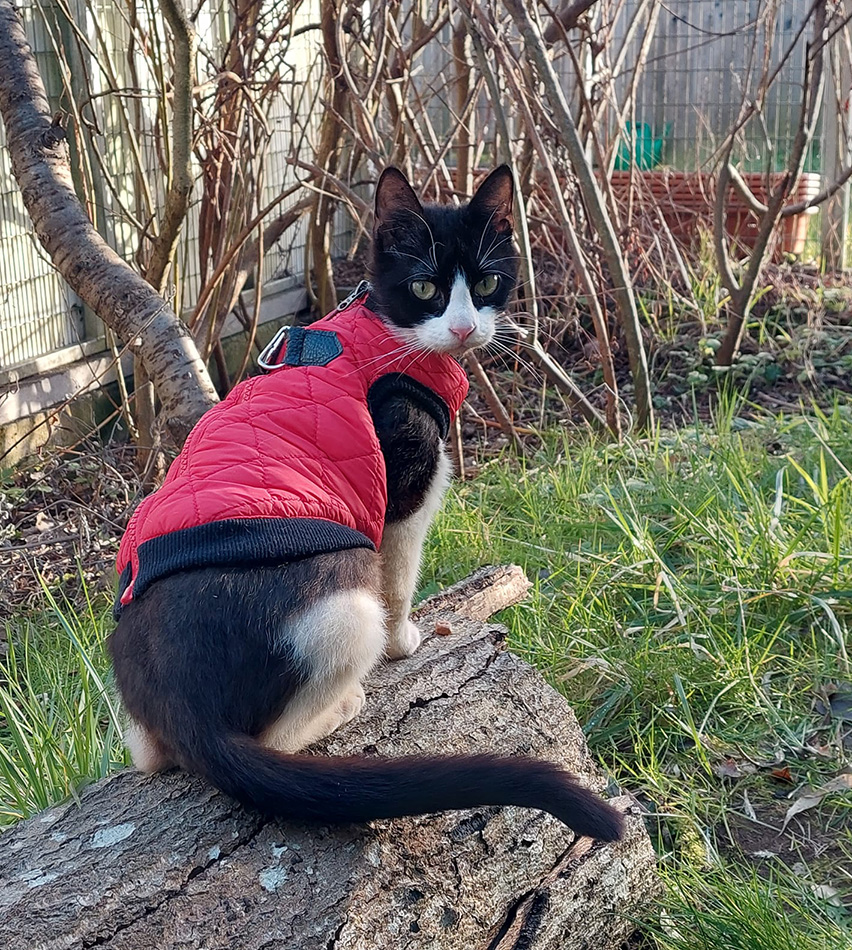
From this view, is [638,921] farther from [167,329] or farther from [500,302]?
[167,329]

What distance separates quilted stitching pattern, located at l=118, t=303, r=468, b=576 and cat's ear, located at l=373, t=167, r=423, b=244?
0.83 ft

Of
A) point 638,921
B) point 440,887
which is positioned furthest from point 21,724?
point 638,921

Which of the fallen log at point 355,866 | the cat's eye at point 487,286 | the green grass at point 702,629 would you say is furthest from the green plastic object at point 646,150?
the fallen log at point 355,866

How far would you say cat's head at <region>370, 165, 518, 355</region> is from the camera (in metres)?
2.30

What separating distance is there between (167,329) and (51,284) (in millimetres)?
1998

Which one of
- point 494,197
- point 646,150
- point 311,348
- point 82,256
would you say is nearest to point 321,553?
point 311,348

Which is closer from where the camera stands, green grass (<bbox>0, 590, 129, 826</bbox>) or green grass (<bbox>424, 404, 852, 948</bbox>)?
green grass (<bbox>0, 590, 129, 826</bbox>)

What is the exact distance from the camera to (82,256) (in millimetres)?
3008

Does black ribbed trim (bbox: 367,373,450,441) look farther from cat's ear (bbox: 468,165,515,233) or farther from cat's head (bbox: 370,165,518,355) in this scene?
cat's ear (bbox: 468,165,515,233)

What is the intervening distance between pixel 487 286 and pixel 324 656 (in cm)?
103

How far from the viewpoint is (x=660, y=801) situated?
241cm

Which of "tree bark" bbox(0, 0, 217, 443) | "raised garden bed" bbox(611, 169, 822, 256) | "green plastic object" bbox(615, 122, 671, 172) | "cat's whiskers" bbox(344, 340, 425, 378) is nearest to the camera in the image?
"cat's whiskers" bbox(344, 340, 425, 378)

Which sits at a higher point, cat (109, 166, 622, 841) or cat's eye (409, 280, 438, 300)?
cat's eye (409, 280, 438, 300)

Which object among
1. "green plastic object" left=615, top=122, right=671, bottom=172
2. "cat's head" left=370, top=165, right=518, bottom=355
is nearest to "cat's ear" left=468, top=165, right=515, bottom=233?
"cat's head" left=370, top=165, right=518, bottom=355
